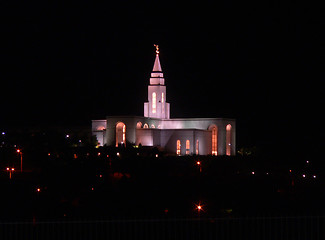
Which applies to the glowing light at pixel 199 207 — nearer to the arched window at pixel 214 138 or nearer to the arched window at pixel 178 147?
the arched window at pixel 178 147

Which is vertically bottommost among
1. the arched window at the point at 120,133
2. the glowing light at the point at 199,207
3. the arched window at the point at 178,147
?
the glowing light at the point at 199,207

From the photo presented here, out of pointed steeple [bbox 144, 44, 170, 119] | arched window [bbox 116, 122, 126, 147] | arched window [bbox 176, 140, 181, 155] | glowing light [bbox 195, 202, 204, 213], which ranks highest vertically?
pointed steeple [bbox 144, 44, 170, 119]

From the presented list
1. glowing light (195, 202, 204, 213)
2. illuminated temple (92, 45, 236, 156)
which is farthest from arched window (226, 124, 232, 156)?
glowing light (195, 202, 204, 213)

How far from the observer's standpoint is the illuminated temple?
214 ft

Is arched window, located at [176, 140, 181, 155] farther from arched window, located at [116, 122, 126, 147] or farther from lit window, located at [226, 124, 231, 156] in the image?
lit window, located at [226, 124, 231, 156]

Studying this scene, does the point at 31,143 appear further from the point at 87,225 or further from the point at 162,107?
the point at 87,225

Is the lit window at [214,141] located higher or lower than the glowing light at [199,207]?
higher

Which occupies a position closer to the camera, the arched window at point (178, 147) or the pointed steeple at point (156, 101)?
the arched window at point (178, 147)

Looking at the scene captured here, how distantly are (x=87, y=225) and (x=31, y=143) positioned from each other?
30.2 meters

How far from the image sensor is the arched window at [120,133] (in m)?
65.3

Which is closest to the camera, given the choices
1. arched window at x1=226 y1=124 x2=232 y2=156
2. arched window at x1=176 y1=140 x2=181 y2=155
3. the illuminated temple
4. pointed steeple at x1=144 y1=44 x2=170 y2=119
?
the illuminated temple

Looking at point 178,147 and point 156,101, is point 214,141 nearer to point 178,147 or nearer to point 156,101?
point 178,147

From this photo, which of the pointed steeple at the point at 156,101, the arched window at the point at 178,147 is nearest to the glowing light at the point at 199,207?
the arched window at the point at 178,147

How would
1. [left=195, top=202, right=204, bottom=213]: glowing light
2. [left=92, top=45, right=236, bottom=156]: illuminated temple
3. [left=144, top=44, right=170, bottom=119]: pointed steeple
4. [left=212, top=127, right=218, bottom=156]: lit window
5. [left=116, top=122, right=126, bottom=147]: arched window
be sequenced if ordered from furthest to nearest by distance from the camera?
[left=144, top=44, right=170, bottom=119]: pointed steeple
[left=212, top=127, right=218, bottom=156]: lit window
[left=116, top=122, right=126, bottom=147]: arched window
[left=92, top=45, right=236, bottom=156]: illuminated temple
[left=195, top=202, right=204, bottom=213]: glowing light
